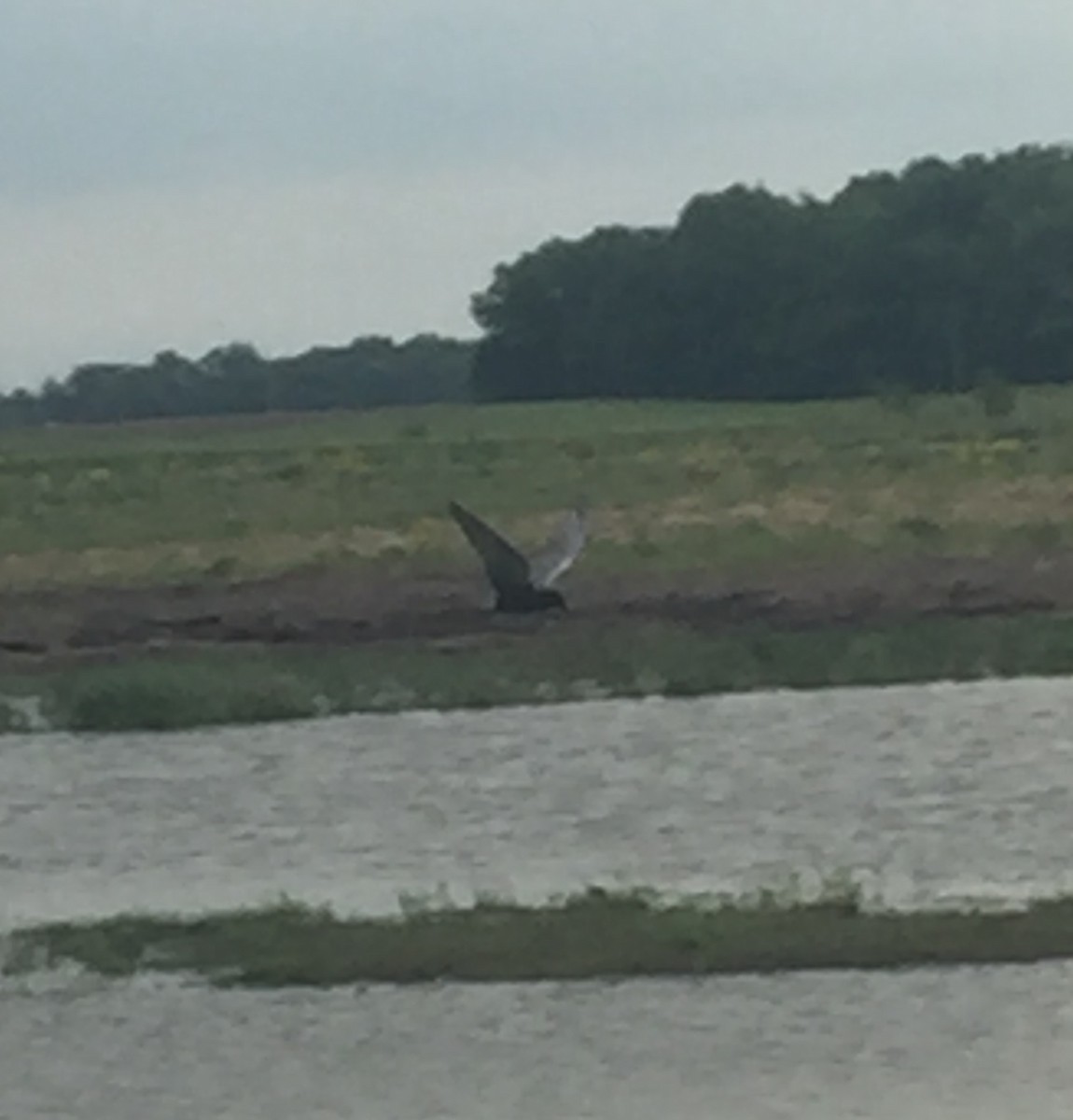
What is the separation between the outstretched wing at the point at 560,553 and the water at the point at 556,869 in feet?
10.4

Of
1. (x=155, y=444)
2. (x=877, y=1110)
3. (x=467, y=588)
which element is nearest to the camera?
(x=877, y=1110)

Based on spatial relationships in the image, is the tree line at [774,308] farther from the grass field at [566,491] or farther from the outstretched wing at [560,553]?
the outstretched wing at [560,553]

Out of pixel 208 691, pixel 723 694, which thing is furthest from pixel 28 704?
pixel 723 694

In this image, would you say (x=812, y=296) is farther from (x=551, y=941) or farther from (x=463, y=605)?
(x=551, y=941)

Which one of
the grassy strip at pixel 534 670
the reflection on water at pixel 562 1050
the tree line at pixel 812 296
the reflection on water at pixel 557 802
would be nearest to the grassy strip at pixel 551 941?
the reflection on water at pixel 562 1050

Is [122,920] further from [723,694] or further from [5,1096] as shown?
[723,694]

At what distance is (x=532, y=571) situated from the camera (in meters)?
20.2

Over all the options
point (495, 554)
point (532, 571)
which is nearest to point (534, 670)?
point (495, 554)

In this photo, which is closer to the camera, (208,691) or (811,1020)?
(811,1020)

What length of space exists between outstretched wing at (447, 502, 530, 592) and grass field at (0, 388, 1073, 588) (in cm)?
341

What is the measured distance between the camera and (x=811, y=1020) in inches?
357

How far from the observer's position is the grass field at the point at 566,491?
25891 millimetres

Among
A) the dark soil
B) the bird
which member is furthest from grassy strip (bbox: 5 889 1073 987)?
the dark soil

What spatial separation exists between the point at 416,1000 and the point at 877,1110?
204cm
